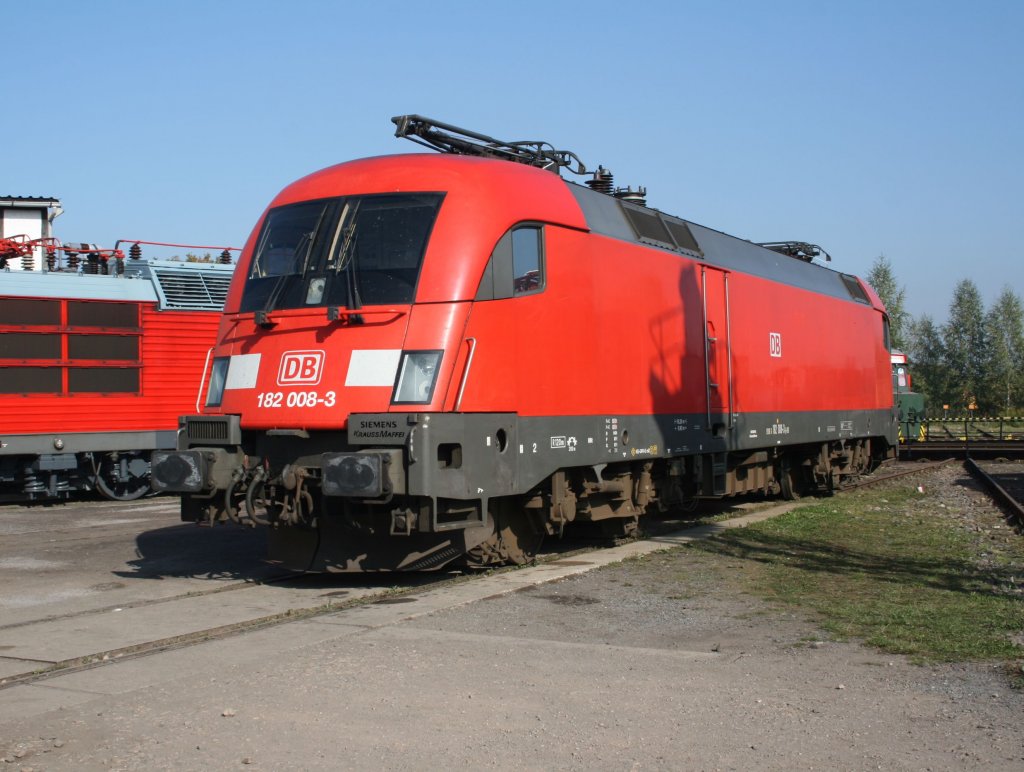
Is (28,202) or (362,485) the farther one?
(28,202)

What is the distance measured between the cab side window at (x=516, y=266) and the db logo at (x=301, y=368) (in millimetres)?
1390

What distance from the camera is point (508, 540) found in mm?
10188

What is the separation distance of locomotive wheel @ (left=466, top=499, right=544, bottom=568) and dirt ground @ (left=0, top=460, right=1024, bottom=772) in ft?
6.60

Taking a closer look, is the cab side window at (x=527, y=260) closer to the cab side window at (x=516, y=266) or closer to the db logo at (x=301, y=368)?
the cab side window at (x=516, y=266)

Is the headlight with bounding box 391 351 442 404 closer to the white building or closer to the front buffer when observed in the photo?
the front buffer

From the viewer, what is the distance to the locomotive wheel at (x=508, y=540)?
993 centimetres

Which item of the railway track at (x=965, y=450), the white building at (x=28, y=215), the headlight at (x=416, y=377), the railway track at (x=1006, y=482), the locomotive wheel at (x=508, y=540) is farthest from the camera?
the railway track at (x=965, y=450)

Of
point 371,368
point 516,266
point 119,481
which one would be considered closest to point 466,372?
point 371,368

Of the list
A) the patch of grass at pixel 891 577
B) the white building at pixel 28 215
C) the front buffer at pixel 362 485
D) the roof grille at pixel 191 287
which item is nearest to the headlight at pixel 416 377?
the front buffer at pixel 362 485

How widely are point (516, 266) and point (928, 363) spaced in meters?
80.1

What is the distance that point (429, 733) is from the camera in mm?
5281

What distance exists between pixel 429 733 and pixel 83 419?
14.1 meters

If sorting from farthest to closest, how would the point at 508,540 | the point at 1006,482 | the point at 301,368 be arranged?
the point at 1006,482, the point at 508,540, the point at 301,368

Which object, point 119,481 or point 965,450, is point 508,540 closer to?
point 119,481
